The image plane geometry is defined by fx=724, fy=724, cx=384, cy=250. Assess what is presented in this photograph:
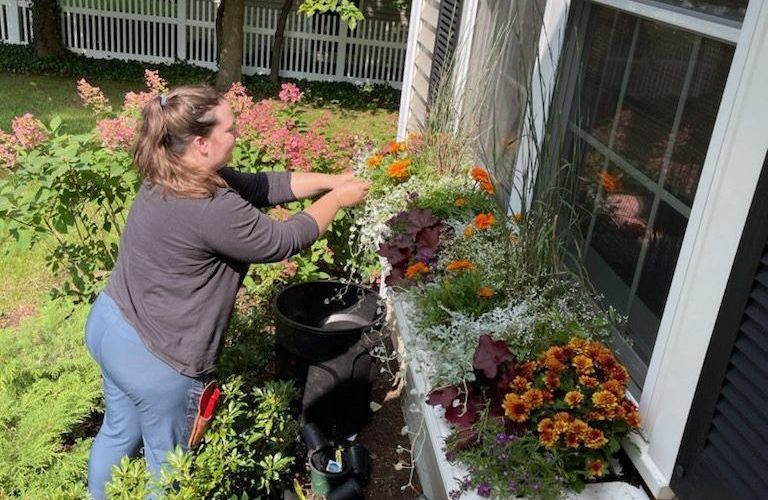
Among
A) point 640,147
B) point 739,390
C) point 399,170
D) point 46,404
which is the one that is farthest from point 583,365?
point 46,404

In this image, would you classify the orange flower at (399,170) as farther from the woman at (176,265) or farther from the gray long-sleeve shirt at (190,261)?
the gray long-sleeve shirt at (190,261)

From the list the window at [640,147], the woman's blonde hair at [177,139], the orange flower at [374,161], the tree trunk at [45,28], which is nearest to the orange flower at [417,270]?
the window at [640,147]

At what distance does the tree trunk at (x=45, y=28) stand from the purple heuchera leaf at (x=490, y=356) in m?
12.7

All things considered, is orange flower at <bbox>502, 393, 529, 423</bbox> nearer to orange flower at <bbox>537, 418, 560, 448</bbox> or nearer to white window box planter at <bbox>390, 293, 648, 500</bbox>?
orange flower at <bbox>537, 418, 560, 448</bbox>

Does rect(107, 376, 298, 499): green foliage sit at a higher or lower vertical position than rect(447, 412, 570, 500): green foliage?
lower

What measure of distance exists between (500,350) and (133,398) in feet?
4.19

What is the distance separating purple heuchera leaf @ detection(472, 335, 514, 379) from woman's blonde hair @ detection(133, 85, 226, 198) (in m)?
0.97

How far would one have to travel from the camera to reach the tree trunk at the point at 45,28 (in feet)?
41.3

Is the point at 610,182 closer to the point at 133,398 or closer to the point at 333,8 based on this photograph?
the point at 133,398

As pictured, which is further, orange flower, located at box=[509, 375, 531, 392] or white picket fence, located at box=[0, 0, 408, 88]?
white picket fence, located at box=[0, 0, 408, 88]

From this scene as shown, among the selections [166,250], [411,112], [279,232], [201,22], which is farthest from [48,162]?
[201,22]

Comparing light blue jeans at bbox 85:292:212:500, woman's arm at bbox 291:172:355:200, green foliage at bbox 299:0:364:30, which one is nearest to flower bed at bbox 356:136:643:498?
woman's arm at bbox 291:172:355:200

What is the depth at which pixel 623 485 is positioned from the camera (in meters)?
1.94

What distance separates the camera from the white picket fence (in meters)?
13.3
